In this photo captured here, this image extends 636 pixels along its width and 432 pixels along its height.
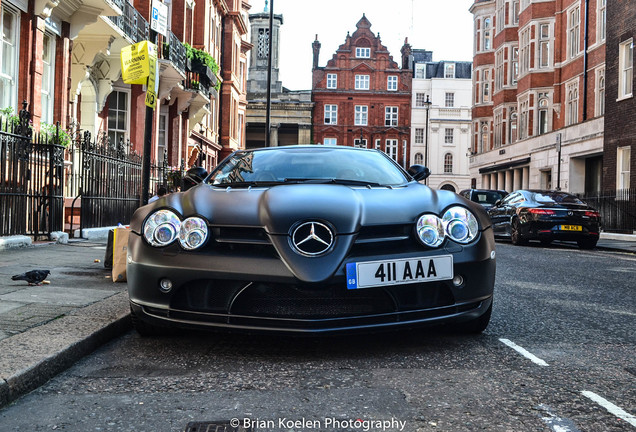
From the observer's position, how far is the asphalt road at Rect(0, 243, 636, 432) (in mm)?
2811

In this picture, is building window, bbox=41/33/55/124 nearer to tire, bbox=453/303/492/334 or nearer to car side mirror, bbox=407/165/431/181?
car side mirror, bbox=407/165/431/181

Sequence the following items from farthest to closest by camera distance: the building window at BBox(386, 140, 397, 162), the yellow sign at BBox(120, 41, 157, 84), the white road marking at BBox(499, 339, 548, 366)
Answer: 1. the building window at BBox(386, 140, 397, 162)
2. the yellow sign at BBox(120, 41, 157, 84)
3. the white road marking at BBox(499, 339, 548, 366)

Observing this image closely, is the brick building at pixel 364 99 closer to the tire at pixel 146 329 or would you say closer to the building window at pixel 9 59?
the building window at pixel 9 59

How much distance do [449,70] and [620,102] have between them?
54621 millimetres

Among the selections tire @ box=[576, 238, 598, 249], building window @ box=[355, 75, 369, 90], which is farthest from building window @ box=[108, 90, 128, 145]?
building window @ box=[355, 75, 369, 90]

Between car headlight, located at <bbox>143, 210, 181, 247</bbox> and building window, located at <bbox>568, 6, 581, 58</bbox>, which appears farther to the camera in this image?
building window, located at <bbox>568, 6, 581, 58</bbox>

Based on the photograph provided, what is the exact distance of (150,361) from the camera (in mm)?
3832

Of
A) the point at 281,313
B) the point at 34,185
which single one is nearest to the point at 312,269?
the point at 281,313

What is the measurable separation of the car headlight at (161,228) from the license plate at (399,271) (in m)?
1.08

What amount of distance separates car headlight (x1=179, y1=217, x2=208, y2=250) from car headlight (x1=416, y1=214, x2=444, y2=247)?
49.3 inches

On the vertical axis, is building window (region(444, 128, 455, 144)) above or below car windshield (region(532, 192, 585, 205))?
above

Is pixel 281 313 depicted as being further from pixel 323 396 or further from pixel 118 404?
pixel 118 404

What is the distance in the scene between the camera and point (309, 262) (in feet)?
12.0

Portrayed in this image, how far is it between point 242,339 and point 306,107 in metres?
72.8
